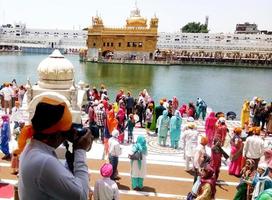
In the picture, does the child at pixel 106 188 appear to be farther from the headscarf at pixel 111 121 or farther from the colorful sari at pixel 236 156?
the headscarf at pixel 111 121

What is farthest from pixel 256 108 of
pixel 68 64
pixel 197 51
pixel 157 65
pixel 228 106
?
pixel 197 51

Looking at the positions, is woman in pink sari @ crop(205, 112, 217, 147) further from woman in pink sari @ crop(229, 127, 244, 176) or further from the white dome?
the white dome

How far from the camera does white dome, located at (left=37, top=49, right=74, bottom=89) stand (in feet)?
23.9

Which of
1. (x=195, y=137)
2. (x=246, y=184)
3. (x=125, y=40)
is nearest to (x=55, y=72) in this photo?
(x=195, y=137)

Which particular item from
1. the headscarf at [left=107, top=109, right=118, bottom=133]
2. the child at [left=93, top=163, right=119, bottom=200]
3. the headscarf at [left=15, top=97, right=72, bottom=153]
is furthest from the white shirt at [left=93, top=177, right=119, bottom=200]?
the headscarf at [left=107, top=109, right=118, bottom=133]

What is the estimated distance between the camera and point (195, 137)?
841 centimetres

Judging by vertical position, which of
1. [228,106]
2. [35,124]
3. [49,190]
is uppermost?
[35,124]

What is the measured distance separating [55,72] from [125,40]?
58.4 m

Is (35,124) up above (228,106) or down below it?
above

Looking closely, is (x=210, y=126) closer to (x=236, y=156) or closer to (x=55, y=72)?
(x=236, y=156)

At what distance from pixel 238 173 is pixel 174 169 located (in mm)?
1401

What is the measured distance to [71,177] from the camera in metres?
1.62

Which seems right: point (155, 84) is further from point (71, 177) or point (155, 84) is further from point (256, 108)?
point (71, 177)

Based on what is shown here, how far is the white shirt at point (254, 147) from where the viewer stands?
7.79 metres
